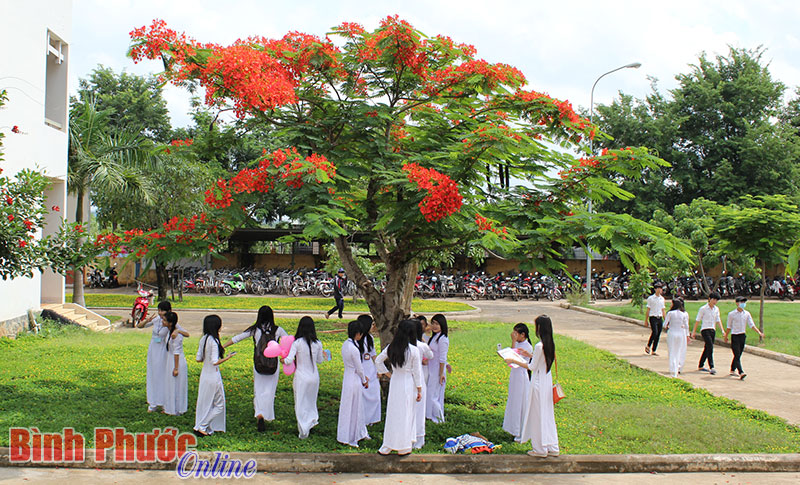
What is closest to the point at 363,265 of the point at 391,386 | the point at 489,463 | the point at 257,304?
the point at 257,304

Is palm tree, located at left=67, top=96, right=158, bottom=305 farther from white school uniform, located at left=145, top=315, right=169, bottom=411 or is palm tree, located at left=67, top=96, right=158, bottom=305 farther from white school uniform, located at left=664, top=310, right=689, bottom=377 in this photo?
white school uniform, located at left=664, top=310, right=689, bottom=377

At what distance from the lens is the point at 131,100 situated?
3428 centimetres

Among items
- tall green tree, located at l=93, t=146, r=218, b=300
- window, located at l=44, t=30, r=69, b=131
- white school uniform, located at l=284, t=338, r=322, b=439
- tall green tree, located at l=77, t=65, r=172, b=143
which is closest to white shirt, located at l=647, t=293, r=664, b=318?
white school uniform, located at l=284, t=338, r=322, b=439

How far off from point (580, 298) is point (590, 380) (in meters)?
17.3

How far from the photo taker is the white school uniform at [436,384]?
7.87 meters

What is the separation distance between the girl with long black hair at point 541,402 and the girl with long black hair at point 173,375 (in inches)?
167

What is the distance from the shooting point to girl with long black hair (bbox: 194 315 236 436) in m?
7.00

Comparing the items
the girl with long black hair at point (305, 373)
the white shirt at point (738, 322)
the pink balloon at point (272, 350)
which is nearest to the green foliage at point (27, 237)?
the pink balloon at point (272, 350)

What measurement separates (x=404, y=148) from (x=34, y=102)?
30.2ft

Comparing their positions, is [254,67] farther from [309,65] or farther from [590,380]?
[590,380]

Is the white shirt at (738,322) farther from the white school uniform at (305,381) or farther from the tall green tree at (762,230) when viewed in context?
the white school uniform at (305,381)

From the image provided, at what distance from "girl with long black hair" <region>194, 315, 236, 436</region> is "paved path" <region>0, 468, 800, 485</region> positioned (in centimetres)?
95

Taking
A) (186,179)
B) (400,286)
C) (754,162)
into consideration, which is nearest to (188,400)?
(400,286)

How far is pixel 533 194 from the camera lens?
782cm
